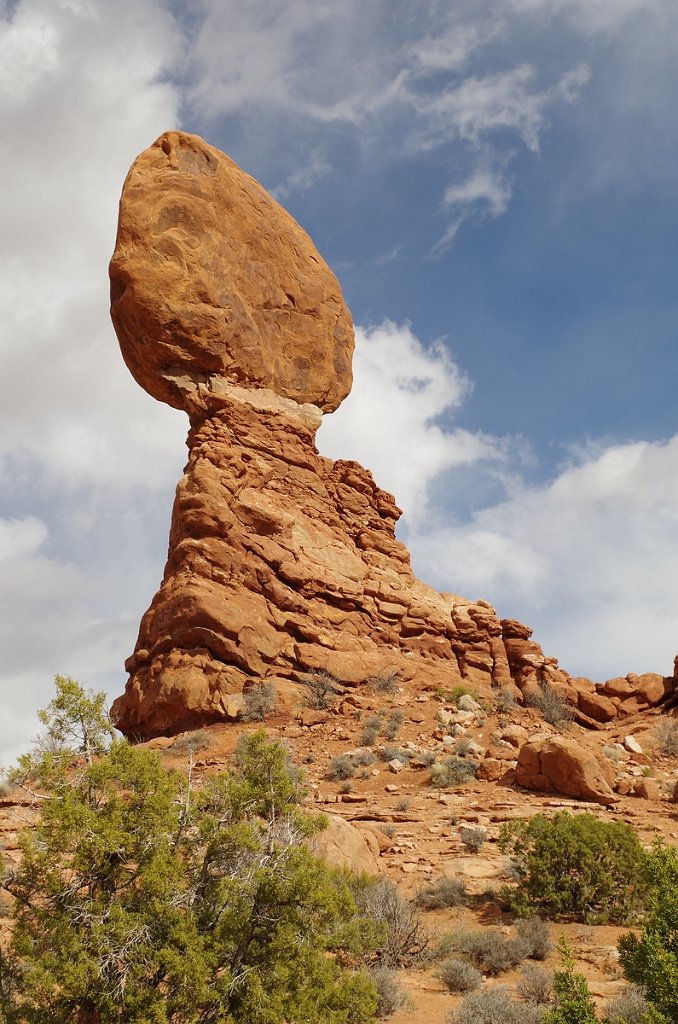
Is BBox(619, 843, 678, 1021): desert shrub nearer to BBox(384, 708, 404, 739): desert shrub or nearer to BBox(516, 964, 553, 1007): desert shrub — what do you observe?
BBox(516, 964, 553, 1007): desert shrub

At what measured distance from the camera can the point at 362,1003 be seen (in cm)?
646

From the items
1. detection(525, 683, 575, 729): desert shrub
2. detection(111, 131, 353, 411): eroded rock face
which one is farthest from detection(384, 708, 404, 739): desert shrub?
detection(111, 131, 353, 411): eroded rock face

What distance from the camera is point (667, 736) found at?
67.6ft

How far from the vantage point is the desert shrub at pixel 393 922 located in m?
9.09

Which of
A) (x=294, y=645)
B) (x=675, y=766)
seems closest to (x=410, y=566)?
(x=294, y=645)

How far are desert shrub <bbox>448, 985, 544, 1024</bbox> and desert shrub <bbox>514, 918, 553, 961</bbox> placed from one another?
191 cm

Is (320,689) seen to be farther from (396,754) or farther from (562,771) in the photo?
(562,771)

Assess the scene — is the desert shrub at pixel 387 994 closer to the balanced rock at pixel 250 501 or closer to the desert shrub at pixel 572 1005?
the desert shrub at pixel 572 1005

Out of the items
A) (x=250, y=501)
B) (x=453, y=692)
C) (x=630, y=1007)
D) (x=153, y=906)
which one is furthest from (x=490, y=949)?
(x=250, y=501)

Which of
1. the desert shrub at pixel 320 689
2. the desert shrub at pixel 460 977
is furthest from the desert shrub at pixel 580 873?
the desert shrub at pixel 320 689

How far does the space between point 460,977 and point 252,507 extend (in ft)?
52.6

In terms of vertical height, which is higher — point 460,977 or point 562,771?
point 562,771

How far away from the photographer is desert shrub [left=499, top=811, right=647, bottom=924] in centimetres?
1066

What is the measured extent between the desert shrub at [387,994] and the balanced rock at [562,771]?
8074 millimetres
